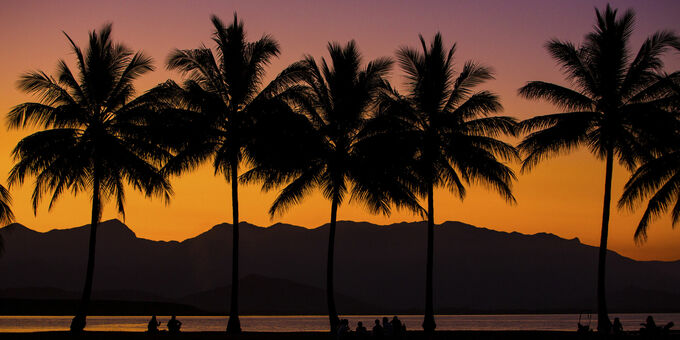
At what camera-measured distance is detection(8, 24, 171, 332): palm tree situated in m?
40.2

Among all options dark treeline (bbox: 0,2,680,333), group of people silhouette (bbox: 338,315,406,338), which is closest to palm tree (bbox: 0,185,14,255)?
dark treeline (bbox: 0,2,680,333)

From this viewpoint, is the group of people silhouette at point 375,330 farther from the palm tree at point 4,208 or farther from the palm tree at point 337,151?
the palm tree at point 4,208

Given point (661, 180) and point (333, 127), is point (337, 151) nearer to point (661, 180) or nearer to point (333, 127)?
point (333, 127)

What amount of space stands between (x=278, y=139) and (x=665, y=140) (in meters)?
19.8

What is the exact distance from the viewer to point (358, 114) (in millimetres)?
44094

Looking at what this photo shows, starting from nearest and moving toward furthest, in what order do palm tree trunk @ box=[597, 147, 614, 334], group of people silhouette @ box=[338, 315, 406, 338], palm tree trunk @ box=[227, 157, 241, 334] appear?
group of people silhouette @ box=[338, 315, 406, 338]
palm tree trunk @ box=[597, 147, 614, 334]
palm tree trunk @ box=[227, 157, 241, 334]

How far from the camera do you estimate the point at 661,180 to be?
4062cm

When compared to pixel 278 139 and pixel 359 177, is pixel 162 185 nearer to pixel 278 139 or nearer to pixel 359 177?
pixel 278 139

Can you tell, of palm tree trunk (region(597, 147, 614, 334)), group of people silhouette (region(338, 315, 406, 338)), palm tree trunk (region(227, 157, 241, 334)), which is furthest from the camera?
palm tree trunk (region(227, 157, 241, 334))

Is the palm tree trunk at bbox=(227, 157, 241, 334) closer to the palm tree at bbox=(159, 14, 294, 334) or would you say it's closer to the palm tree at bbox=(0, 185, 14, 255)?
the palm tree at bbox=(159, 14, 294, 334)

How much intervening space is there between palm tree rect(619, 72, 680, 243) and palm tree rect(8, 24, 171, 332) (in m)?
25.1

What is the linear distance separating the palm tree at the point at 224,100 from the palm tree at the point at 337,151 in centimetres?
222

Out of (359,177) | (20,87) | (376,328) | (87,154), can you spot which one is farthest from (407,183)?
(20,87)

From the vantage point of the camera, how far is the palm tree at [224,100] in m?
41.0
